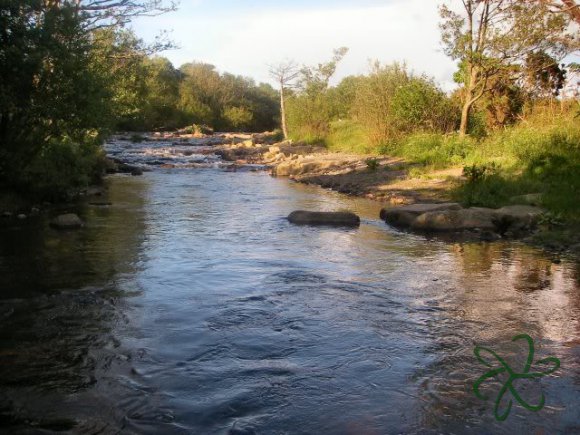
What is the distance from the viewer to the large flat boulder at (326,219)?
1338 cm

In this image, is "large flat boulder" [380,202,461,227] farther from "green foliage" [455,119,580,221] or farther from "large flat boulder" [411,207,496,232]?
"green foliage" [455,119,580,221]

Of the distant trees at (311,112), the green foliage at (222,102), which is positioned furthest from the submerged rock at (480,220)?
the green foliage at (222,102)

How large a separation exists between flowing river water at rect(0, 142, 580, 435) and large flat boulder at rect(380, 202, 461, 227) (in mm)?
1222

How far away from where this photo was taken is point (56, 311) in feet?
22.0

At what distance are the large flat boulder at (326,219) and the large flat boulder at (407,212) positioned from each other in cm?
89

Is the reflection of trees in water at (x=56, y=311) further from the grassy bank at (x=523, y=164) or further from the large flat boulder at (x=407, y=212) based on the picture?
the grassy bank at (x=523, y=164)

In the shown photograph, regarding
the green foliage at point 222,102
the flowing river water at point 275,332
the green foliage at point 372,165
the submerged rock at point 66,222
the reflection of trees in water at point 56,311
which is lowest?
the flowing river water at point 275,332

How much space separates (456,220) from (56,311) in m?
8.96

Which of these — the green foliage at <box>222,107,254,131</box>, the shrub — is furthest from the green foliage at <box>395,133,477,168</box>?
the green foliage at <box>222,107,254,131</box>

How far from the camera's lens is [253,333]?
20.3 feet

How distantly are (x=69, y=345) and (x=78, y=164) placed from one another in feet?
35.2

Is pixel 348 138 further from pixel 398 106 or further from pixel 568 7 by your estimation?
pixel 568 7

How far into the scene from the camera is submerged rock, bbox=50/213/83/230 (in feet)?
40.5

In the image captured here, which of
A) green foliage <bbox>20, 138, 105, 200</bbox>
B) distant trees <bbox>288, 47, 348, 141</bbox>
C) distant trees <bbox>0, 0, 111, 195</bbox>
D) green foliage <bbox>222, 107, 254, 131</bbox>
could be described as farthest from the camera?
green foliage <bbox>222, 107, 254, 131</bbox>
